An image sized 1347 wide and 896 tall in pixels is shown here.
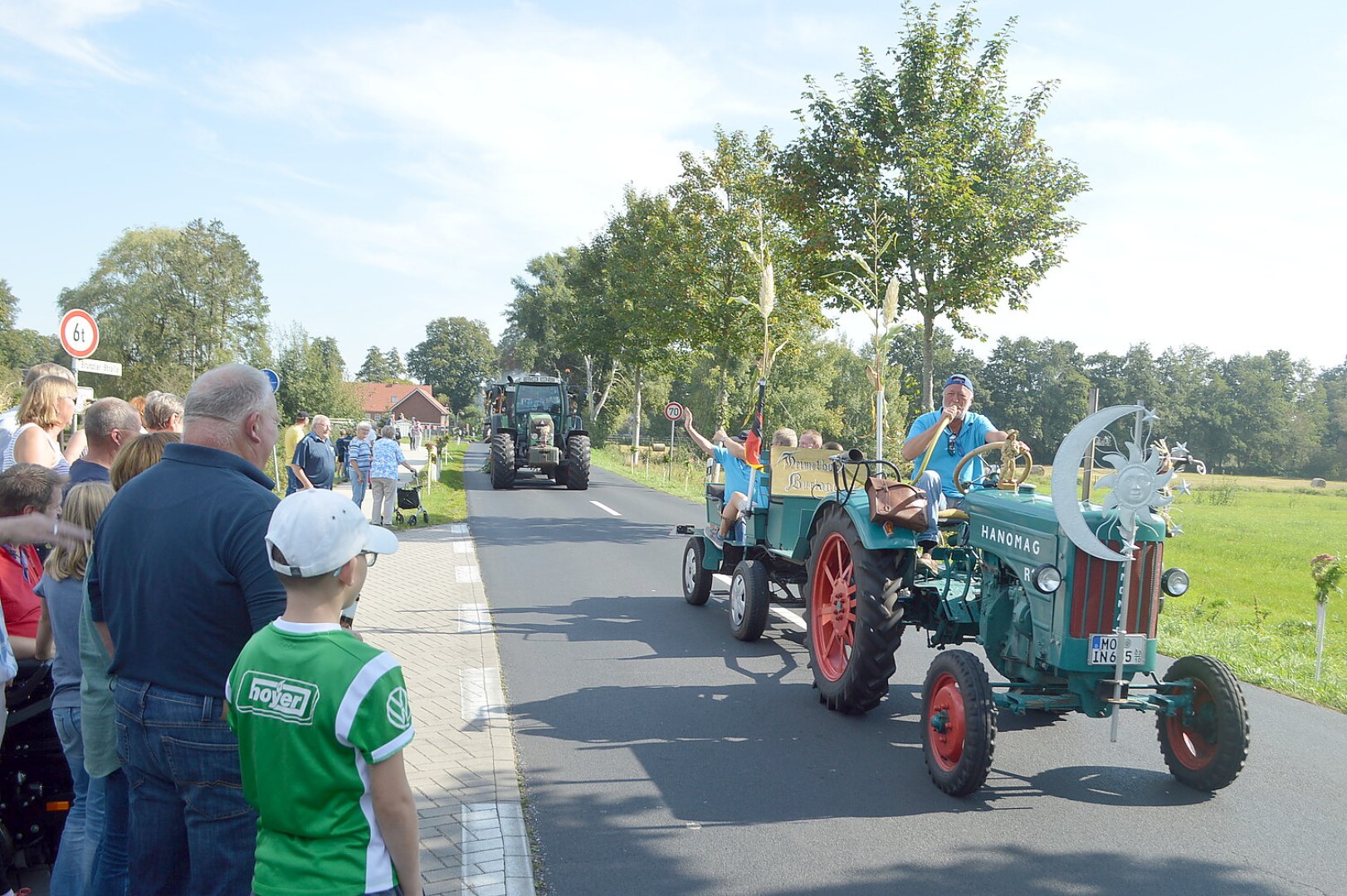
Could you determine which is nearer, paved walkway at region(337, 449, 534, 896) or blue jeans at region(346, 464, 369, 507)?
paved walkway at region(337, 449, 534, 896)

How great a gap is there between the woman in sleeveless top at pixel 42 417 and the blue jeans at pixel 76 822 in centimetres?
225

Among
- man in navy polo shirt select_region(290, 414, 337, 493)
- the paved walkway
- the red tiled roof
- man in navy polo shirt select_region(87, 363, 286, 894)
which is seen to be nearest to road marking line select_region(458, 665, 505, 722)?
the paved walkway

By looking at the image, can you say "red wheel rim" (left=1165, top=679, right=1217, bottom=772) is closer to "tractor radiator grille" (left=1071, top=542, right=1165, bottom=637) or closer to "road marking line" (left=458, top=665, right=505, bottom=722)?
"tractor radiator grille" (left=1071, top=542, right=1165, bottom=637)

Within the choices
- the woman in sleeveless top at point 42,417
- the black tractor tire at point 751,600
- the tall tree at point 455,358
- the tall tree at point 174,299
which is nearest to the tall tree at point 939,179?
the black tractor tire at point 751,600

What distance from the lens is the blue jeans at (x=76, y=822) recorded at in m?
2.98

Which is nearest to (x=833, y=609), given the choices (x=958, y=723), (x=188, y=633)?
(x=958, y=723)

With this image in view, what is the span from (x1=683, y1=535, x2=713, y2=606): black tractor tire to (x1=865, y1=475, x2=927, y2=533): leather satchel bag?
11.9 ft

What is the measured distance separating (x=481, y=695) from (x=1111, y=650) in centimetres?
384

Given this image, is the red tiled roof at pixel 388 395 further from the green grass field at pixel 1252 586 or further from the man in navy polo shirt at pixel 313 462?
the man in navy polo shirt at pixel 313 462

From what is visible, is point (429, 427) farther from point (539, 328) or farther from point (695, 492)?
point (695, 492)

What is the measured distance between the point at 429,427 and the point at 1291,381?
7645 centimetres

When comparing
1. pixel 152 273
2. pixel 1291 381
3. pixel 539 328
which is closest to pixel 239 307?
pixel 152 273

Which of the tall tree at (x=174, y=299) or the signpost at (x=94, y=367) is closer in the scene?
the signpost at (x=94, y=367)

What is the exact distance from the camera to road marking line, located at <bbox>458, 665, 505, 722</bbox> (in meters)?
5.68
